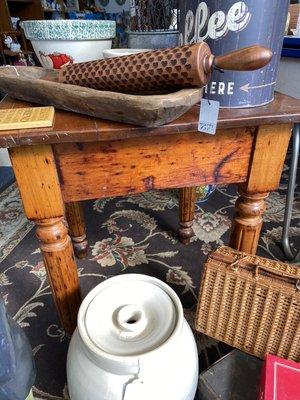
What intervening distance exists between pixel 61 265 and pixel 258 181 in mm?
379

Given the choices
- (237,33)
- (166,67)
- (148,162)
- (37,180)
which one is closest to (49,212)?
(37,180)

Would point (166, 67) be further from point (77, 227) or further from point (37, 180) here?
point (77, 227)

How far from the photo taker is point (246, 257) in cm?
55

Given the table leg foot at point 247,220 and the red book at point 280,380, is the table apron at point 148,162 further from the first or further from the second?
the red book at point 280,380

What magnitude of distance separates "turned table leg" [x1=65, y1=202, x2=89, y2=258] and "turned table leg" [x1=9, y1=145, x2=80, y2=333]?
33cm

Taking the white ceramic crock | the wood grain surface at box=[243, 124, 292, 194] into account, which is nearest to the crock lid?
the white ceramic crock

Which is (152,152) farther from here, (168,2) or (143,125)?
(168,2)

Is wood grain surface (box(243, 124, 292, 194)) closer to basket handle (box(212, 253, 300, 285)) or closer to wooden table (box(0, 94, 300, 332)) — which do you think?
wooden table (box(0, 94, 300, 332))

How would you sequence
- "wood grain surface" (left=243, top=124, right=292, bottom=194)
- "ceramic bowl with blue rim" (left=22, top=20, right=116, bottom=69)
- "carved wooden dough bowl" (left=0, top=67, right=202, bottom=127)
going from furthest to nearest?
1. "ceramic bowl with blue rim" (left=22, top=20, right=116, bottom=69)
2. "wood grain surface" (left=243, top=124, right=292, bottom=194)
3. "carved wooden dough bowl" (left=0, top=67, right=202, bottom=127)

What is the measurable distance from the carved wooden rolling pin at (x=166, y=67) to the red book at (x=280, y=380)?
446 millimetres

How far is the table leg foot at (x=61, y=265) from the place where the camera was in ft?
1.66

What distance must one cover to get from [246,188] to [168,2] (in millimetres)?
488

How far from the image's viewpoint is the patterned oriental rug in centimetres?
70

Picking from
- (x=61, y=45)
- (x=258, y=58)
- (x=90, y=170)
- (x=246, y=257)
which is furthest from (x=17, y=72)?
(x=246, y=257)
